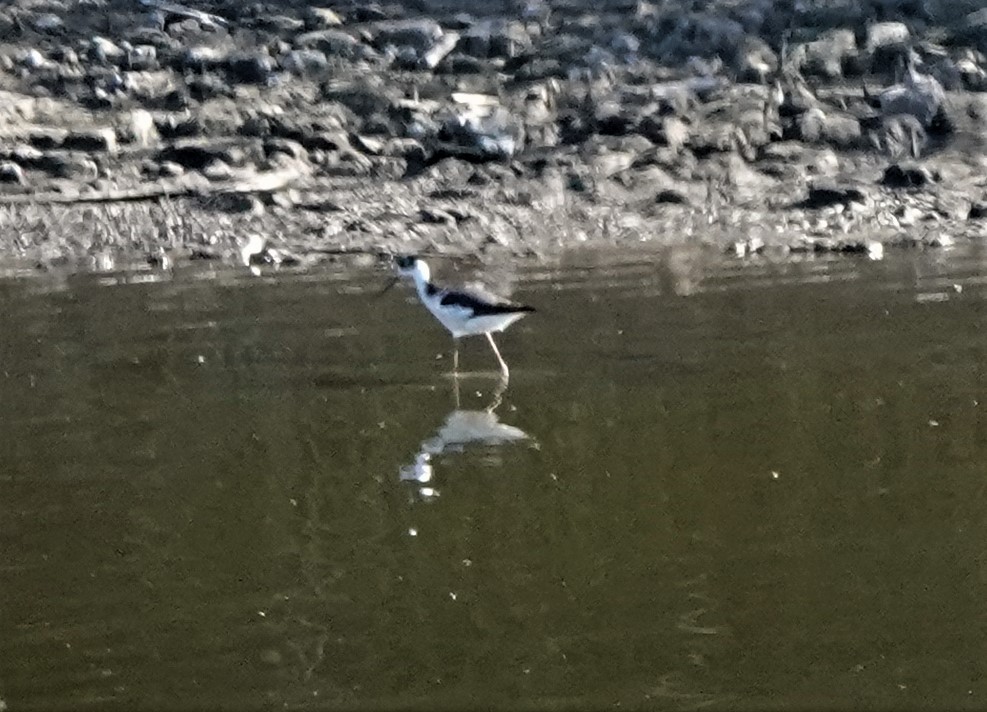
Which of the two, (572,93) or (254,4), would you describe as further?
(254,4)

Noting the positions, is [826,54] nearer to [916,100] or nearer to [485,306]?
[916,100]

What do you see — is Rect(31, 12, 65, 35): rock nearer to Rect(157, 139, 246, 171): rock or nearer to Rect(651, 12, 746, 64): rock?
Rect(157, 139, 246, 171): rock

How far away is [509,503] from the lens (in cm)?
784

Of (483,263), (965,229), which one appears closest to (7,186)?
(483,263)

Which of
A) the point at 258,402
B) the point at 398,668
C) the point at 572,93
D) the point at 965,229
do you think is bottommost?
the point at 398,668

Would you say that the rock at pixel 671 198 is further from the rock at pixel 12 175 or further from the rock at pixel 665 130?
the rock at pixel 12 175

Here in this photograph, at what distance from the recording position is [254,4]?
1619 centimetres

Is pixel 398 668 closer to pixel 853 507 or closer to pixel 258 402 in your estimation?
pixel 853 507

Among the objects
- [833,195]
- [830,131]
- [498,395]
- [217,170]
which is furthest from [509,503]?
[830,131]

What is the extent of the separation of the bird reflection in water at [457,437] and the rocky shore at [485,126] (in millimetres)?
3997

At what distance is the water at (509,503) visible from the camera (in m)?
6.27

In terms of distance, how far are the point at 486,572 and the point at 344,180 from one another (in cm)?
757

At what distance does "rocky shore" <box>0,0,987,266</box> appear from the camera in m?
13.5

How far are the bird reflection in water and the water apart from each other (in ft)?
0.08
